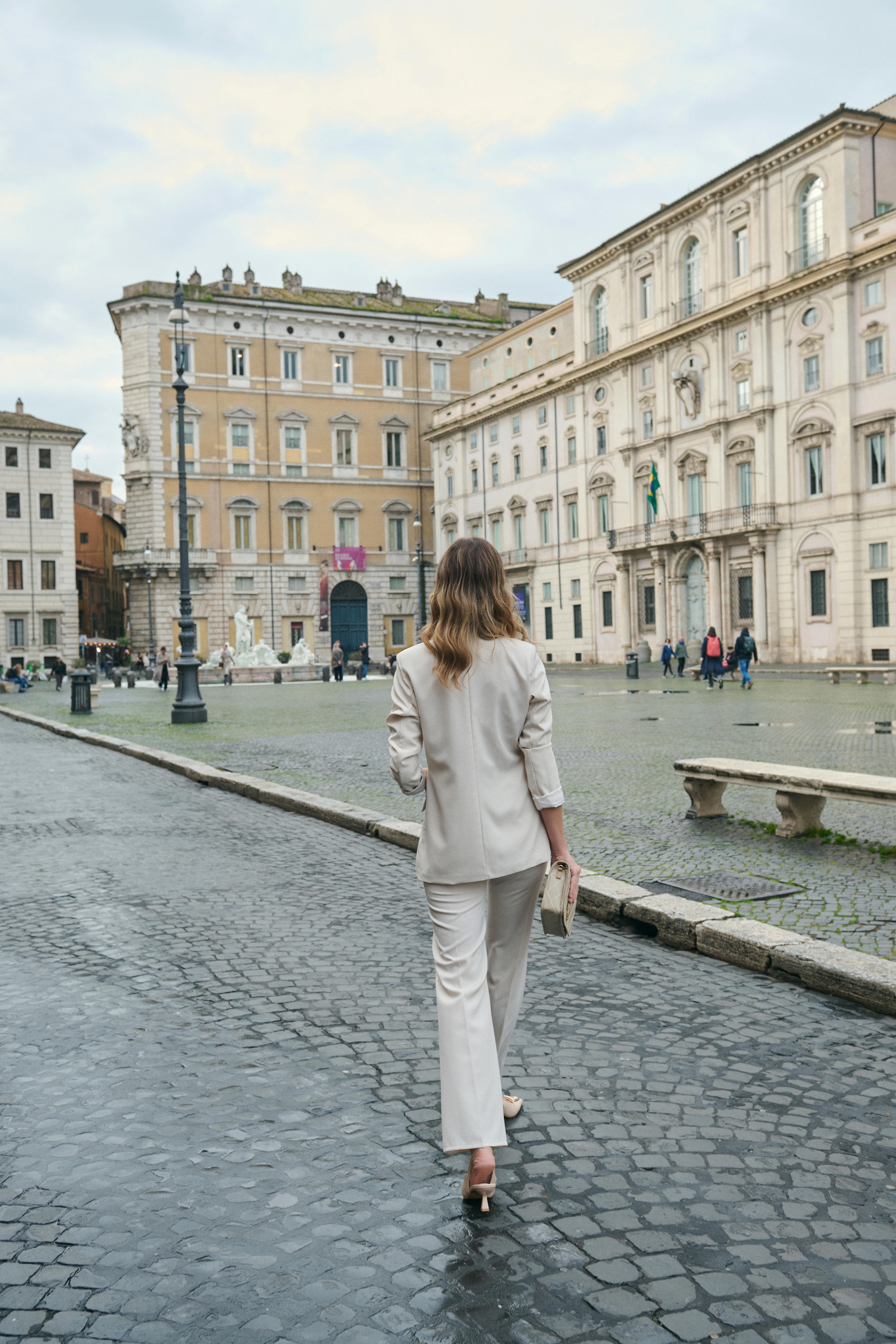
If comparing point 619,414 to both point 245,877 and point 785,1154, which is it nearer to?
point 245,877

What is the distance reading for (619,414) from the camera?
50375 millimetres

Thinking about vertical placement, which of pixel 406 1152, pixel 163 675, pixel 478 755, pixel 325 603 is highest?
pixel 325 603

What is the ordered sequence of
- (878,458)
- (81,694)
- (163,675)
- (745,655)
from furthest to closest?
(163,675) < (878,458) < (745,655) < (81,694)

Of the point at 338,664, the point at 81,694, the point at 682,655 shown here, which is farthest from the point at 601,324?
the point at 81,694

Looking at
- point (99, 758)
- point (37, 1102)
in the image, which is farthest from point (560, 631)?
point (37, 1102)

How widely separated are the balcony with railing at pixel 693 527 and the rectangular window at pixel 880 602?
4.91 m

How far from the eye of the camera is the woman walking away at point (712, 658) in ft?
93.6

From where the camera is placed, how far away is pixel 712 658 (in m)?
28.6

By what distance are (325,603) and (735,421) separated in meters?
24.1

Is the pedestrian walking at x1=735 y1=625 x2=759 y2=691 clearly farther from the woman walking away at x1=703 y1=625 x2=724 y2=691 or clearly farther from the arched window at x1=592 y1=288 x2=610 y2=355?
the arched window at x1=592 y1=288 x2=610 y2=355

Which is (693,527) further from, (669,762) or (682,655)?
(669,762)

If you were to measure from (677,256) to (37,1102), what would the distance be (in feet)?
158

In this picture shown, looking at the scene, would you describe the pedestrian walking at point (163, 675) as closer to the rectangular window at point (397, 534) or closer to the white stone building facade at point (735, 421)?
the white stone building facade at point (735, 421)

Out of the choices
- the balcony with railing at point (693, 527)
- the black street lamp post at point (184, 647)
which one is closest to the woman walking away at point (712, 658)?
the black street lamp post at point (184, 647)
